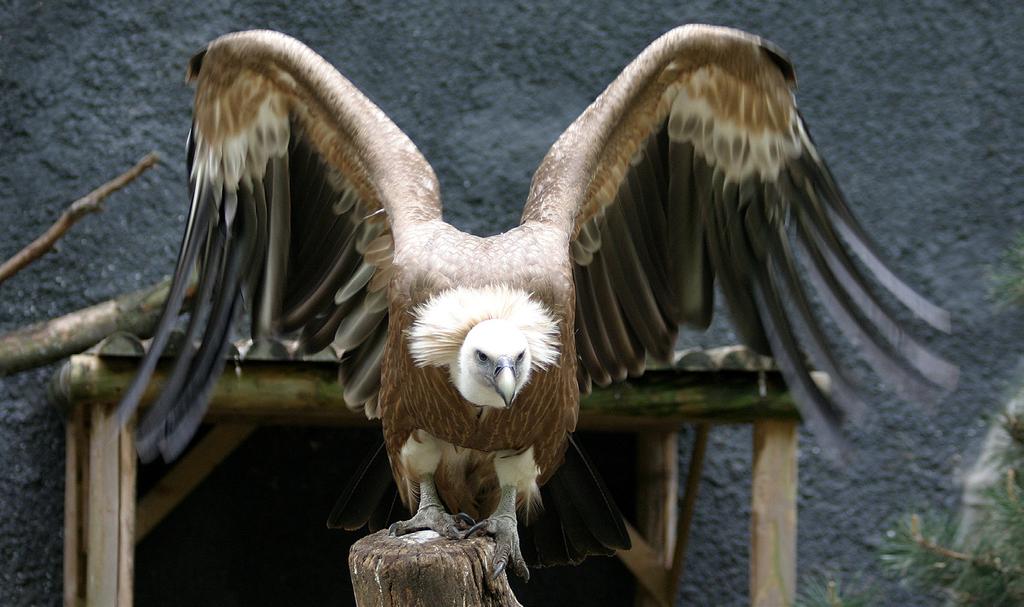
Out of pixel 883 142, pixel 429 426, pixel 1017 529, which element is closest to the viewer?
pixel 429 426

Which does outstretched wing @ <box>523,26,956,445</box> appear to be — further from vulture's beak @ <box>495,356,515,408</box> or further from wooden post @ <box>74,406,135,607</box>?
wooden post @ <box>74,406,135,607</box>

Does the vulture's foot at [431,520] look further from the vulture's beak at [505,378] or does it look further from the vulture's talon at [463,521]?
the vulture's beak at [505,378]

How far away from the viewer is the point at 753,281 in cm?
366

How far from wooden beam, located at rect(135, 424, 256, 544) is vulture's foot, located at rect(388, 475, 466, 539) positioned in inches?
61.7

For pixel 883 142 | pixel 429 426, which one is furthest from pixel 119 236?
pixel 883 142

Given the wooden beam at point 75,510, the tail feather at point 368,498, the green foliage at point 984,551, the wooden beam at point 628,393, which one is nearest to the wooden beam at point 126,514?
the wooden beam at point 628,393

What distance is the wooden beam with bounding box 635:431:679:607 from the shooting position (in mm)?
4934

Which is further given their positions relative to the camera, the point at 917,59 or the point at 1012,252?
the point at 917,59

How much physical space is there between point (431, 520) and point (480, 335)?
523 millimetres

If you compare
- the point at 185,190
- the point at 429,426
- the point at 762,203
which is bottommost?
the point at 429,426

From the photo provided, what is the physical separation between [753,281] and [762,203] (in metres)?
0.22

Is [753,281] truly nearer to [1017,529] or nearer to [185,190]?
[1017,529]

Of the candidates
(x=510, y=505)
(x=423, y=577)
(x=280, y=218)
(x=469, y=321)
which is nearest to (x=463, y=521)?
(x=510, y=505)

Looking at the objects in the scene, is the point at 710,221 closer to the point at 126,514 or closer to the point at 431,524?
the point at 431,524
